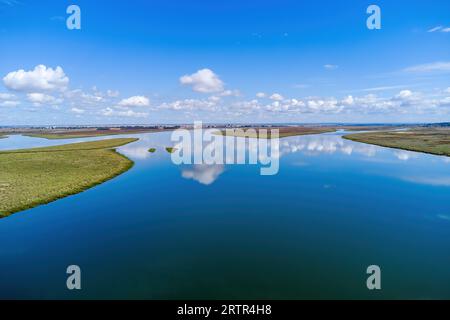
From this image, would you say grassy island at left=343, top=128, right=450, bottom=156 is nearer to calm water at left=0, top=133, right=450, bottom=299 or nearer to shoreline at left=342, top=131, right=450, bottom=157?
shoreline at left=342, top=131, right=450, bottom=157

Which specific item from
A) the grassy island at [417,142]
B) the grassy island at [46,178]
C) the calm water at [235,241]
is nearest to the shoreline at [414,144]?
the grassy island at [417,142]

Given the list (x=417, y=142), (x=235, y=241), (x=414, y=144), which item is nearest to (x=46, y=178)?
(x=235, y=241)

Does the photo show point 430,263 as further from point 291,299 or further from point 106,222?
point 106,222

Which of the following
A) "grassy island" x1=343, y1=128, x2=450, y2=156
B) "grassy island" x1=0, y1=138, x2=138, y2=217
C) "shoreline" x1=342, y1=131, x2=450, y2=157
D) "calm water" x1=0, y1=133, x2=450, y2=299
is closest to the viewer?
"calm water" x1=0, y1=133, x2=450, y2=299

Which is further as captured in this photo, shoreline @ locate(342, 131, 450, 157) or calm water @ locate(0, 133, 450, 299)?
shoreline @ locate(342, 131, 450, 157)

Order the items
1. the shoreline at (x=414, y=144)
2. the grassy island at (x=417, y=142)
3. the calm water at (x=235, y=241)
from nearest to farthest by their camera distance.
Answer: the calm water at (x=235, y=241) → the shoreline at (x=414, y=144) → the grassy island at (x=417, y=142)

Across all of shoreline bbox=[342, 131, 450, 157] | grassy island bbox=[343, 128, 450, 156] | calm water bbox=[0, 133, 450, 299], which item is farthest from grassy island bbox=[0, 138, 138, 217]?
grassy island bbox=[343, 128, 450, 156]

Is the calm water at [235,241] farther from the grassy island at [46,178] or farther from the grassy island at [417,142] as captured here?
the grassy island at [417,142]
